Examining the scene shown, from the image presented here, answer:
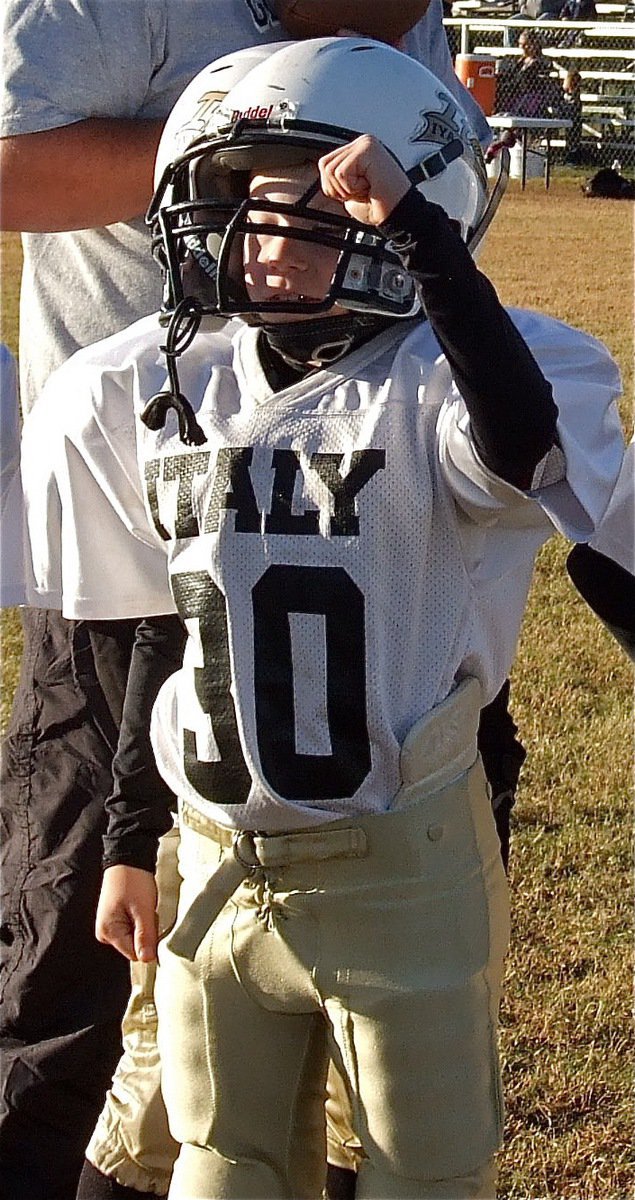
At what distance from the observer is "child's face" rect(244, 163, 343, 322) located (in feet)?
5.90

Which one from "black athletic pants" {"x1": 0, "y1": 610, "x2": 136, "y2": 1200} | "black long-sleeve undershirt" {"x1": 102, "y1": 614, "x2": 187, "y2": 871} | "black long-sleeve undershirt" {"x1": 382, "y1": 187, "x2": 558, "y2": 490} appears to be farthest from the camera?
"black athletic pants" {"x1": 0, "y1": 610, "x2": 136, "y2": 1200}

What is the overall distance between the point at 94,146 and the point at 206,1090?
47.9 inches

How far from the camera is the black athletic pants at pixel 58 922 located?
2328 mm

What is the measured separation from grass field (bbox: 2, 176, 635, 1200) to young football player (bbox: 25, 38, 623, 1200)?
930mm

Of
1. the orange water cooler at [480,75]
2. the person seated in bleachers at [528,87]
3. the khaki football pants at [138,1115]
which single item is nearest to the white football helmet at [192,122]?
the khaki football pants at [138,1115]

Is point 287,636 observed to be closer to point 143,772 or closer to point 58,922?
point 143,772

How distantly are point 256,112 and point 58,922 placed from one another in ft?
3.79

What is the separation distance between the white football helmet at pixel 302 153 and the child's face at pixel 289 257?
14 millimetres

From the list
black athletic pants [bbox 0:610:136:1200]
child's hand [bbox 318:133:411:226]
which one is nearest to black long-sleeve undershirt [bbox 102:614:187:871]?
black athletic pants [bbox 0:610:136:1200]

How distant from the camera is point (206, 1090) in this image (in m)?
1.86

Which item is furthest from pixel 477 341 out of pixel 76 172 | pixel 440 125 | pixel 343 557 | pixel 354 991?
pixel 76 172

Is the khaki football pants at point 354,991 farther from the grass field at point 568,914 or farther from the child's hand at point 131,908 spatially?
the grass field at point 568,914

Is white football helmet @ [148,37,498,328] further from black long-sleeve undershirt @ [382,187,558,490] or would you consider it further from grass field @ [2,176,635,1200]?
grass field @ [2,176,635,1200]

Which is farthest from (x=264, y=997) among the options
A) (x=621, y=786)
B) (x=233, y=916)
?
(x=621, y=786)
